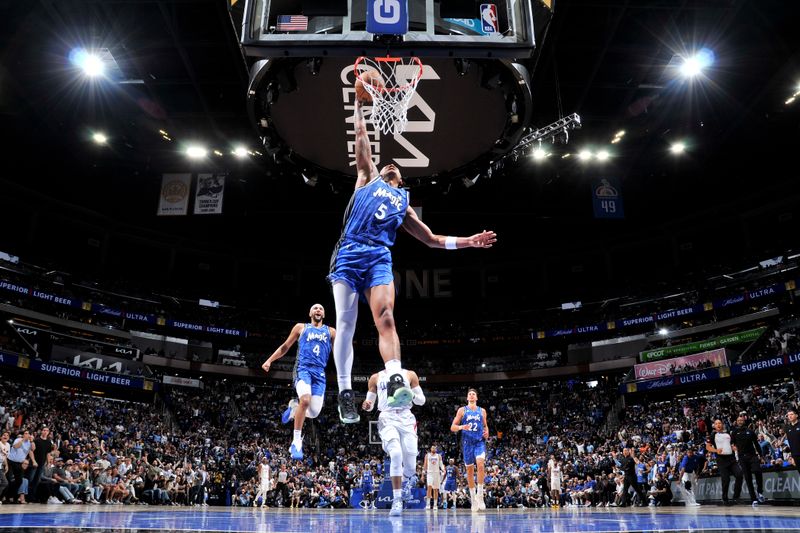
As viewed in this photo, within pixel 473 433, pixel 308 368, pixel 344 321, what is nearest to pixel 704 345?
pixel 473 433

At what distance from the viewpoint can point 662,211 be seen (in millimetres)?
36062

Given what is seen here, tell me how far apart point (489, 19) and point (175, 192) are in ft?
70.5

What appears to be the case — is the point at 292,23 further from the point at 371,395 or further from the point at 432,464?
the point at 432,464

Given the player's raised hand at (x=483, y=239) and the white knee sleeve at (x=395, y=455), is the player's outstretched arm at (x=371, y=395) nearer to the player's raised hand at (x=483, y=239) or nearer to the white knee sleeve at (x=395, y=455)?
the white knee sleeve at (x=395, y=455)

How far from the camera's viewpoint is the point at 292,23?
7418 millimetres

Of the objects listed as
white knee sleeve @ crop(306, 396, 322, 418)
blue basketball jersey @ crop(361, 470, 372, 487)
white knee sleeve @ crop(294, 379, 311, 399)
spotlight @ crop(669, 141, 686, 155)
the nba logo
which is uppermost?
spotlight @ crop(669, 141, 686, 155)

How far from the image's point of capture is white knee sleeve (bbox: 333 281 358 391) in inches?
193

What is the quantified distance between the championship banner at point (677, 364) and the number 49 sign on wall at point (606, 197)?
1039cm

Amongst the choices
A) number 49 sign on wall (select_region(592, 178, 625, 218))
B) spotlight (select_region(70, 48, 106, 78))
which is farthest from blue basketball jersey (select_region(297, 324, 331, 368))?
number 49 sign on wall (select_region(592, 178, 625, 218))

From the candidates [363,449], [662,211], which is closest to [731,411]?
[662,211]

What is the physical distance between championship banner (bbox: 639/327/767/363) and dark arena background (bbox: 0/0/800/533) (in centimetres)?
16

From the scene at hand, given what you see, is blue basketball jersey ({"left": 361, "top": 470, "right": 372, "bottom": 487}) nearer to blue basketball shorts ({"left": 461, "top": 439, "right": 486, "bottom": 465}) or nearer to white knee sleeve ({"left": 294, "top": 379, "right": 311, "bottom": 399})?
blue basketball shorts ({"left": 461, "top": 439, "right": 486, "bottom": 465})

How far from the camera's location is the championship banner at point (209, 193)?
25953mm

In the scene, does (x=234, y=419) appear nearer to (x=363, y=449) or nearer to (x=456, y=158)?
(x=363, y=449)
